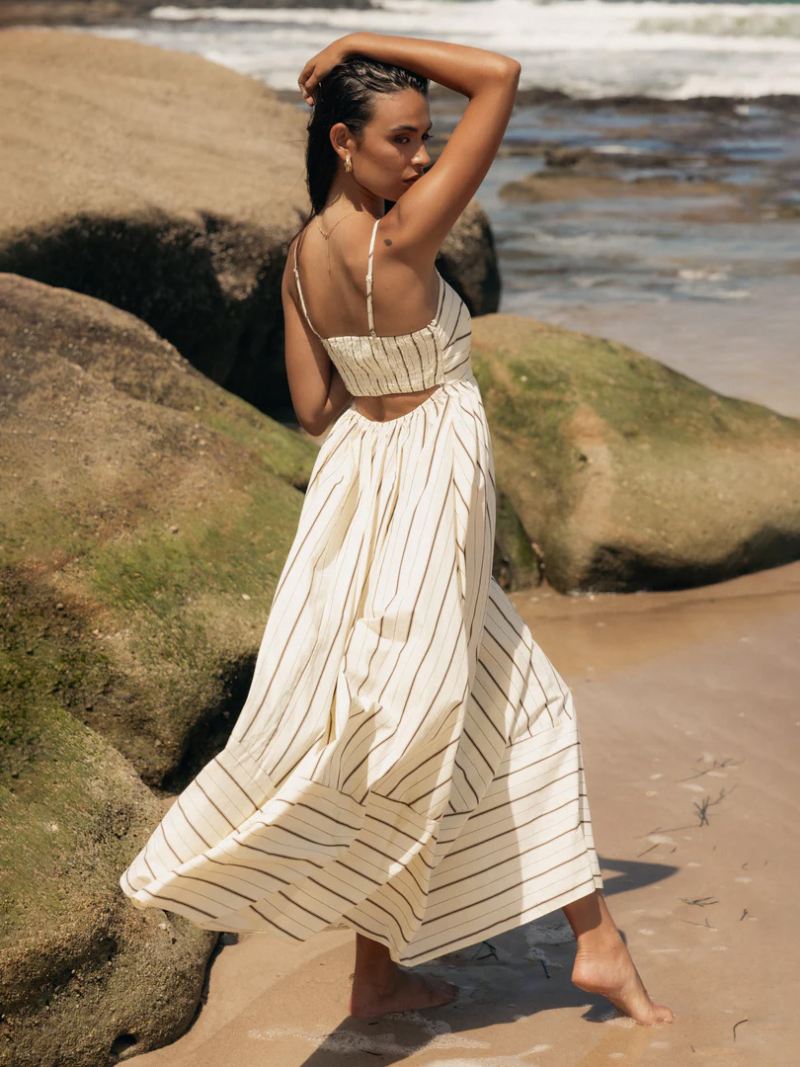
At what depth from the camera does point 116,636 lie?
3.60m

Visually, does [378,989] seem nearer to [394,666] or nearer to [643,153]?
[394,666]

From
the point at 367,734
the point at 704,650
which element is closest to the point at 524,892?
the point at 367,734

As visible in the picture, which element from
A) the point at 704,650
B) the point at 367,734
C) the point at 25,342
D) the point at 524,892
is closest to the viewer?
the point at 367,734

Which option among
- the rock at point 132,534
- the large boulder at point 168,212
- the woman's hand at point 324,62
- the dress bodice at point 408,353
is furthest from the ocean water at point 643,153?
the woman's hand at point 324,62

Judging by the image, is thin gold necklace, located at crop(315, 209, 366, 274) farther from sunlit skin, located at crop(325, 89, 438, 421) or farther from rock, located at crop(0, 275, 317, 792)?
rock, located at crop(0, 275, 317, 792)

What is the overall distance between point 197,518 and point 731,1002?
6.32 ft

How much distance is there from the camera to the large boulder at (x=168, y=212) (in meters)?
5.79

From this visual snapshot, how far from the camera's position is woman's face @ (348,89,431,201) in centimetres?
272

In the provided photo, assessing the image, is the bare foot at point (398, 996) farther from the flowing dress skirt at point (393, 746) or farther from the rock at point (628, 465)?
the rock at point (628, 465)

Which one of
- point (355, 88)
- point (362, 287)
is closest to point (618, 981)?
point (362, 287)

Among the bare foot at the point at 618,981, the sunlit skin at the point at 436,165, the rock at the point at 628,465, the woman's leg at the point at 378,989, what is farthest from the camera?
the rock at the point at 628,465

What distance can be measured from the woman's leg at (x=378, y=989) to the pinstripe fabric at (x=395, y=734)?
5.0 inches

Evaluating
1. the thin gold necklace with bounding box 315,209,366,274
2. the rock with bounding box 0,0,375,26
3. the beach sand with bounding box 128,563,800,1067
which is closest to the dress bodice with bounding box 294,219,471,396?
the thin gold necklace with bounding box 315,209,366,274

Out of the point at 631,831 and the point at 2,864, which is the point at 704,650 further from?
the point at 2,864
